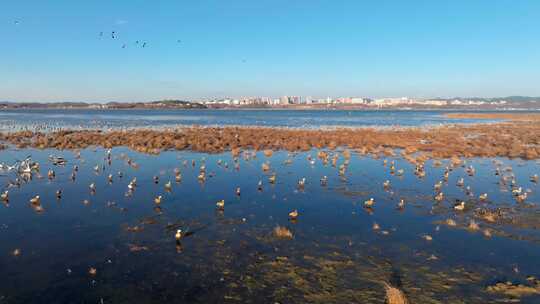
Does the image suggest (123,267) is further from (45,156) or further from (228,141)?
(228,141)

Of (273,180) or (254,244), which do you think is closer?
(254,244)

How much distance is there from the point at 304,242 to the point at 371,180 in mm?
15841

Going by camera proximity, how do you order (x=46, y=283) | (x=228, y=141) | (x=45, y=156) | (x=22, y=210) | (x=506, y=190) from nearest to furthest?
1. (x=46, y=283)
2. (x=22, y=210)
3. (x=506, y=190)
4. (x=45, y=156)
5. (x=228, y=141)

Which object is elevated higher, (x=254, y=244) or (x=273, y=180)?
(x=273, y=180)

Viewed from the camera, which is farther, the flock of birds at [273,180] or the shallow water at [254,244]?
the flock of birds at [273,180]

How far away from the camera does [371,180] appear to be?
3128 centimetres

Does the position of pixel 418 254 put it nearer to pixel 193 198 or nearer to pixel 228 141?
pixel 193 198

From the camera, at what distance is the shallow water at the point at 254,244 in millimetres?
12773

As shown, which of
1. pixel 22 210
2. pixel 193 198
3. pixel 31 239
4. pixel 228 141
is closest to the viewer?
pixel 31 239

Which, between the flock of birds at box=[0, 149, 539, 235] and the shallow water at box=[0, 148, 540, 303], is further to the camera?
the flock of birds at box=[0, 149, 539, 235]

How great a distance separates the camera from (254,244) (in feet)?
55.4

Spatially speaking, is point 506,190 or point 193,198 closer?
point 193,198

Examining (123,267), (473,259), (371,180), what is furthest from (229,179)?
(473,259)

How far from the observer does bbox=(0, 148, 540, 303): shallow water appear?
1277 cm
